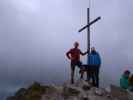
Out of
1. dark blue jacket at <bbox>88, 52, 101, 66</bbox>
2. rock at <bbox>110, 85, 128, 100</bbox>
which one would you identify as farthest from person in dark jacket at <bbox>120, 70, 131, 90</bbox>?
dark blue jacket at <bbox>88, 52, 101, 66</bbox>

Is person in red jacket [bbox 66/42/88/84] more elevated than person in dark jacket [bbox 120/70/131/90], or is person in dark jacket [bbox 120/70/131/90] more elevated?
person in red jacket [bbox 66/42/88/84]

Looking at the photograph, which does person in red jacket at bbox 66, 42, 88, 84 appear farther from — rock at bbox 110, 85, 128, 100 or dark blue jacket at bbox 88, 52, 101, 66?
rock at bbox 110, 85, 128, 100

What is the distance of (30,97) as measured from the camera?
2392cm

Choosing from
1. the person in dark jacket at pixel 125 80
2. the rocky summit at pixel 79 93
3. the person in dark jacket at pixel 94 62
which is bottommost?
the rocky summit at pixel 79 93

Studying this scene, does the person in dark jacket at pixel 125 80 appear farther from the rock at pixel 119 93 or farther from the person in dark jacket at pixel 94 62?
the person in dark jacket at pixel 94 62

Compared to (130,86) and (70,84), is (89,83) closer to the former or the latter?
(70,84)

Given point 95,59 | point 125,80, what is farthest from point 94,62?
point 125,80

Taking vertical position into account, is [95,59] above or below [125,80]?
above

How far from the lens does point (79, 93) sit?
75.9ft

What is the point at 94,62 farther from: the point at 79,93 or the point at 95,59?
the point at 79,93

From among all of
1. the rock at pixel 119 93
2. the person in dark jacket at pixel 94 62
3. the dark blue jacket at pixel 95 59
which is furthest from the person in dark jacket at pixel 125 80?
the dark blue jacket at pixel 95 59

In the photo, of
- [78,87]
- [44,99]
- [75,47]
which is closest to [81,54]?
[75,47]

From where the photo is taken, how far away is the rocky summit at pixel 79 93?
903 inches

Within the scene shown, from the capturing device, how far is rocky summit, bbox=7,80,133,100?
2294cm
